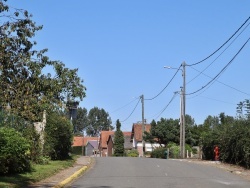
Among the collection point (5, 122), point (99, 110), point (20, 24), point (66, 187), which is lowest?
point (66, 187)

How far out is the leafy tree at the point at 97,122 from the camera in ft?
551

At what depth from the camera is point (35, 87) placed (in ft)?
42.7

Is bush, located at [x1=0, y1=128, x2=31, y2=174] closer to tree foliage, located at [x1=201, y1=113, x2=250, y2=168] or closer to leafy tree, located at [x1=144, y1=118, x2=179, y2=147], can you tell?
tree foliage, located at [x1=201, y1=113, x2=250, y2=168]

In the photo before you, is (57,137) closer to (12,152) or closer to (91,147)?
(12,152)

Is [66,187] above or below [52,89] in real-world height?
below

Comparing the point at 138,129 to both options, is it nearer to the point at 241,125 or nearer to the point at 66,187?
the point at 241,125

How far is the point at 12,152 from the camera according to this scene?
620 inches

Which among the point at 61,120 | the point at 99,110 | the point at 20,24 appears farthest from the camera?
the point at 99,110

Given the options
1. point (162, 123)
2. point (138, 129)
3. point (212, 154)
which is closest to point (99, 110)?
point (138, 129)

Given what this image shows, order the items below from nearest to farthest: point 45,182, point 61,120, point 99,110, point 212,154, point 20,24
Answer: point 20,24, point 45,182, point 61,120, point 212,154, point 99,110

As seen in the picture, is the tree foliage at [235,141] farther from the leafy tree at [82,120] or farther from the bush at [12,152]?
the leafy tree at [82,120]

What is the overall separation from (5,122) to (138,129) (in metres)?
73.2

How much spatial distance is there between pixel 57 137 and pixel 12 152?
10.3 m

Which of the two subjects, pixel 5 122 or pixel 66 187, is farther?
pixel 5 122
